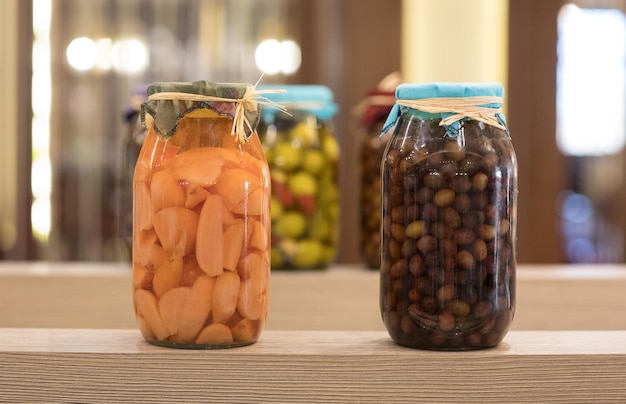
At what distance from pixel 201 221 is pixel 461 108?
239 millimetres

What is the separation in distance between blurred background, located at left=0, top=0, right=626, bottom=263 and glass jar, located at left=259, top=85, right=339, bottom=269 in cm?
113

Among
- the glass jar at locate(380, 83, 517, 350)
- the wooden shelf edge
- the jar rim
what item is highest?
the jar rim

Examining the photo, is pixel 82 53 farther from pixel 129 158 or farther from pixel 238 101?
pixel 238 101

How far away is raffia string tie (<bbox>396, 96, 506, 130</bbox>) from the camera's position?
2.48 feet

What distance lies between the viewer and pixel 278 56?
2789 millimetres

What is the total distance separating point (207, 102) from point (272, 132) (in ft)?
1.69

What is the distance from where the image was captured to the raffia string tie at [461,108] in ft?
2.48

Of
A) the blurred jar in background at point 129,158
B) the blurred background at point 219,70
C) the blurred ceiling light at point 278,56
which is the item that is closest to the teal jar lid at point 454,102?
the blurred jar in background at point 129,158

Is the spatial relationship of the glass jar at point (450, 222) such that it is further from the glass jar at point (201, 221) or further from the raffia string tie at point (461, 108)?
the glass jar at point (201, 221)

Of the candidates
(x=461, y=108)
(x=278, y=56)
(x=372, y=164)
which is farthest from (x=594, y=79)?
(x=461, y=108)

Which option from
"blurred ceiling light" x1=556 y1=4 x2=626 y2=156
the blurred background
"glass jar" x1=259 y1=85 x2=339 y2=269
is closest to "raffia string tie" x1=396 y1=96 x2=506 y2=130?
"glass jar" x1=259 y1=85 x2=339 y2=269

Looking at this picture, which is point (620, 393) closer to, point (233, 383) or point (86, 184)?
point (233, 383)

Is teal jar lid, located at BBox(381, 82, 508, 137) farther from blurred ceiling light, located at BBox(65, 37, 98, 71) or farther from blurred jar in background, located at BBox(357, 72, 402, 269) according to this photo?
blurred ceiling light, located at BBox(65, 37, 98, 71)

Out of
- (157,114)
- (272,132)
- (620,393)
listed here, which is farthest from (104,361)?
(272,132)
